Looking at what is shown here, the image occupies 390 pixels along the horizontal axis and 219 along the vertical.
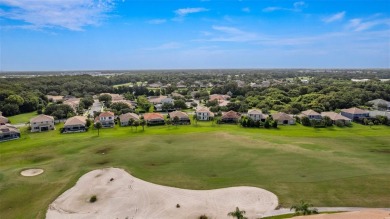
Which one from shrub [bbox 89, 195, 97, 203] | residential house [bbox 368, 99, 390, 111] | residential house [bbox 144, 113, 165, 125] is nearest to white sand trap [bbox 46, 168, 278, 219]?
shrub [bbox 89, 195, 97, 203]

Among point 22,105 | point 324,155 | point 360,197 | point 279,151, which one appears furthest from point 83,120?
point 360,197

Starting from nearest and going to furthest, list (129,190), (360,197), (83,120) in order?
1. (360,197)
2. (129,190)
3. (83,120)

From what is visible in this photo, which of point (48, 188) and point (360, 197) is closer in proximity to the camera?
point (360, 197)

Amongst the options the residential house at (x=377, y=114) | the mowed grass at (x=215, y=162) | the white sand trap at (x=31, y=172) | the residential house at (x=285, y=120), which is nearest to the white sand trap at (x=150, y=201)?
the mowed grass at (x=215, y=162)

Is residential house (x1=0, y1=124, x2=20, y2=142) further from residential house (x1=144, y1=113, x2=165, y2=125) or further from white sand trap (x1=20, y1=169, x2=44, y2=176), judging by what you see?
residential house (x1=144, y1=113, x2=165, y2=125)

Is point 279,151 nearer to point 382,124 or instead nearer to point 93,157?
point 93,157

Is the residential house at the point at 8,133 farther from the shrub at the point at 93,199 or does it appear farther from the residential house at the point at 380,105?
the residential house at the point at 380,105

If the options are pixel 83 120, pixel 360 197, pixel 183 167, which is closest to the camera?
pixel 360 197
